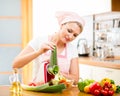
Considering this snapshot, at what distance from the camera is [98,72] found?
3.44 meters

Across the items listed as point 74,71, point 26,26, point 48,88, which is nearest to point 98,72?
point 74,71

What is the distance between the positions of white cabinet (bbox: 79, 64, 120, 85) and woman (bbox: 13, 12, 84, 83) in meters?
1.19

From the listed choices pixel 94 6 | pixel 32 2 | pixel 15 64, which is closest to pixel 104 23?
pixel 94 6

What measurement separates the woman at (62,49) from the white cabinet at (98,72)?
119cm

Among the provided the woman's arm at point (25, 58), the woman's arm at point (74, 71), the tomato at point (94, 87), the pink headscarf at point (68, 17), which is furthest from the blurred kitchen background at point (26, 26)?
the tomato at point (94, 87)

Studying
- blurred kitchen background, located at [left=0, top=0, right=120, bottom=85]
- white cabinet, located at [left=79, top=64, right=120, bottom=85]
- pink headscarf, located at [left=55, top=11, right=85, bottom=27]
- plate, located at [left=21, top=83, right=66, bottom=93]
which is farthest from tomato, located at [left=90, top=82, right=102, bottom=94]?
blurred kitchen background, located at [left=0, top=0, right=120, bottom=85]

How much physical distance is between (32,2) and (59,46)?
2.58 m

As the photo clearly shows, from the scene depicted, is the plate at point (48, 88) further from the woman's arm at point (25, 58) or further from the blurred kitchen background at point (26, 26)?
the blurred kitchen background at point (26, 26)

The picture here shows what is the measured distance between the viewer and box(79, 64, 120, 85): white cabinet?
313 centimetres

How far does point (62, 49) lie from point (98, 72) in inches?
58.7

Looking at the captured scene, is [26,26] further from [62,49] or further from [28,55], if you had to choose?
[28,55]

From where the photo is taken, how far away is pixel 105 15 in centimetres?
413

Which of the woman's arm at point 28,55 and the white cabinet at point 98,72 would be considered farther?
the white cabinet at point 98,72

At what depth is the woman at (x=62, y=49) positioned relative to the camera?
1867 millimetres
